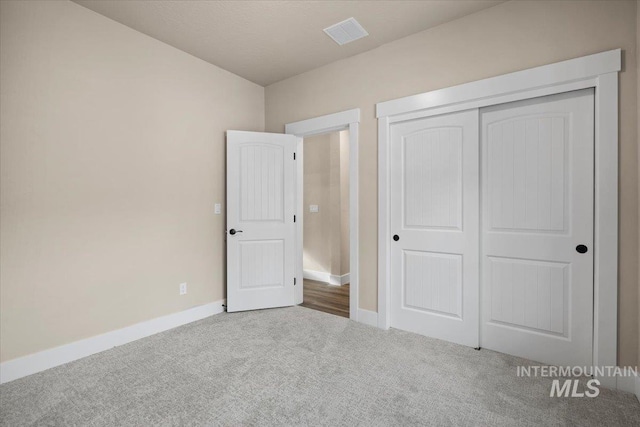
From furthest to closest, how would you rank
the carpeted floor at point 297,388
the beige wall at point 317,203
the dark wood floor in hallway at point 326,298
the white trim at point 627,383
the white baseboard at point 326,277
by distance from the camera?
the beige wall at point 317,203, the white baseboard at point 326,277, the dark wood floor in hallway at point 326,298, the white trim at point 627,383, the carpeted floor at point 297,388

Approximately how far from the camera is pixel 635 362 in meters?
2.02

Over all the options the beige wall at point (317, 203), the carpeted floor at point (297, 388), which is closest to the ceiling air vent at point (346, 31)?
the beige wall at point (317, 203)

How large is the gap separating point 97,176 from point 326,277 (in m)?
3.43

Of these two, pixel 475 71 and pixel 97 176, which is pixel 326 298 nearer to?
pixel 97 176

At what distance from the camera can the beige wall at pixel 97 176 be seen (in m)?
2.24

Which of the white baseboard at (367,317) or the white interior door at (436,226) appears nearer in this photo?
the white interior door at (436,226)

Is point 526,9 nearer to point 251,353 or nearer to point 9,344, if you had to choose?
point 251,353

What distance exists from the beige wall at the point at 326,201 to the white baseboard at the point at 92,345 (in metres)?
2.14

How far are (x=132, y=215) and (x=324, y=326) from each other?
6.88 feet

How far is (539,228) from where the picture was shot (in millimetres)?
2398

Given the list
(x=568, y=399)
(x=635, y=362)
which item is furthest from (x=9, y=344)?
(x=635, y=362)

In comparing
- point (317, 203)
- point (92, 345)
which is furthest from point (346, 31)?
point (92, 345)

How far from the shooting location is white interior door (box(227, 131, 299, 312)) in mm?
3570

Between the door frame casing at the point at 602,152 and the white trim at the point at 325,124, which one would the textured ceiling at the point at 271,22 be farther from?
the door frame casing at the point at 602,152
